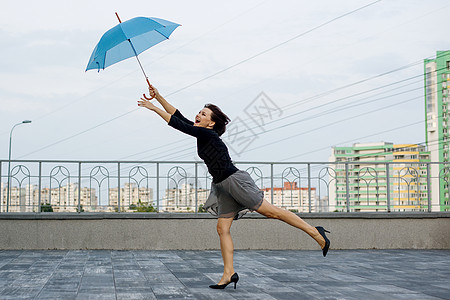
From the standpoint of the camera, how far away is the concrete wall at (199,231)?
9391mm

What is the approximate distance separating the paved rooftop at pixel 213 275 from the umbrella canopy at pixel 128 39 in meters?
2.24

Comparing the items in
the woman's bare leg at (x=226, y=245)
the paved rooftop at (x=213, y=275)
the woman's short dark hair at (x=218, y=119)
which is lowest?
the paved rooftop at (x=213, y=275)

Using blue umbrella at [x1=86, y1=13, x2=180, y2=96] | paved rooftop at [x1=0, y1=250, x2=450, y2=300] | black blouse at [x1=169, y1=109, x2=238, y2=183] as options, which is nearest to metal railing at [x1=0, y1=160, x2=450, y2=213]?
paved rooftop at [x1=0, y1=250, x2=450, y2=300]

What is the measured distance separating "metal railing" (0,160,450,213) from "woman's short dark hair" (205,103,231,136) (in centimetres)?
448

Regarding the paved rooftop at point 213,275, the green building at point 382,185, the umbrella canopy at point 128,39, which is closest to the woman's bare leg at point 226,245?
the paved rooftop at point 213,275

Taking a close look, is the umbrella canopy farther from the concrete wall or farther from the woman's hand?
the concrete wall

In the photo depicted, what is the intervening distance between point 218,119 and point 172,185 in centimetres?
481

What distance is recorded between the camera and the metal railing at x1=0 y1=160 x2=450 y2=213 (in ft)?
30.9

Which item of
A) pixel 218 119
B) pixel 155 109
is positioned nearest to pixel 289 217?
pixel 218 119

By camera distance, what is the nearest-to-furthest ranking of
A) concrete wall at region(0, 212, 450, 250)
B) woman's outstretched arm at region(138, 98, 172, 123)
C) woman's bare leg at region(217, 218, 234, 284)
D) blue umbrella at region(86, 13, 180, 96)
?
woman's outstretched arm at region(138, 98, 172, 123) → woman's bare leg at region(217, 218, 234, 284) → blue umbrella at region(86, 13, 180, 96) → concrete wall at region(0, 212, 450, 250)

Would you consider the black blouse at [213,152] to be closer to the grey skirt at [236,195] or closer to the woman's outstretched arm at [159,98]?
the grey skirt at [236,195]

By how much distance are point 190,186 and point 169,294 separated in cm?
534

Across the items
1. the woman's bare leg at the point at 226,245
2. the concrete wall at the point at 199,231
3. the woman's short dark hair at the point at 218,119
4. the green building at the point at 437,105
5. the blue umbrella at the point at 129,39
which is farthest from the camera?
the green building at the point at 437,105

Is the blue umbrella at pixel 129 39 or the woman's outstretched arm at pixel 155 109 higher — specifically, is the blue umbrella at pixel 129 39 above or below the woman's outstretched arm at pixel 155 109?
above
